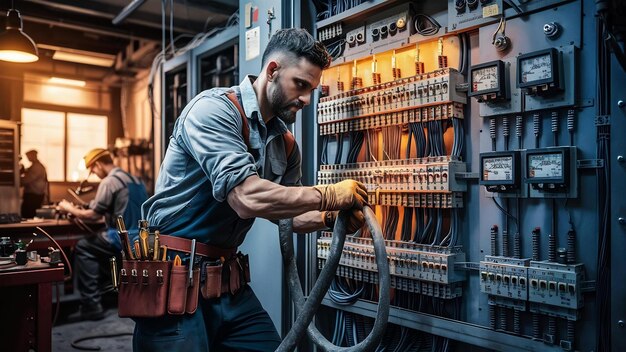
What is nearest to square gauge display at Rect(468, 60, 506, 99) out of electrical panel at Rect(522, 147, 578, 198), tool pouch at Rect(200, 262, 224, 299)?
electrical panel at Rect(522, 147, 578, 198)

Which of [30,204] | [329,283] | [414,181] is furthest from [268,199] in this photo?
[30,204]

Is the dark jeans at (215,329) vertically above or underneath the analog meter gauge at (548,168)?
underneath

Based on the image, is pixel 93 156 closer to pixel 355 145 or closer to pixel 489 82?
pixel 355 145

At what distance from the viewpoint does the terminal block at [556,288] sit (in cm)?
144

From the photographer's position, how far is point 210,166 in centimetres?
142

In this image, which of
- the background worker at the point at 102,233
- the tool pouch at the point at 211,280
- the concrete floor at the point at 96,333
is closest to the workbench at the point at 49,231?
the background worker at the point at 102,233

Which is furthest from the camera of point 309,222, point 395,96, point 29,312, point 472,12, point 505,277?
point 29,312

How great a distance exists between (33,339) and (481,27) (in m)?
2.38

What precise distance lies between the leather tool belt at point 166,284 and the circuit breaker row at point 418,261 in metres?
0.72

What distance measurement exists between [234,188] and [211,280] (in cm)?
38

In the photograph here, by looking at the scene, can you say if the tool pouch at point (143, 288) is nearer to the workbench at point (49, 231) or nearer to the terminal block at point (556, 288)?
the terminal block at point (556, 288)

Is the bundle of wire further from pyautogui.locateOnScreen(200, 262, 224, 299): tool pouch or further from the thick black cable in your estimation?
pyautogui.locateOnScreen(200, 262, 224, 299): tool pouch

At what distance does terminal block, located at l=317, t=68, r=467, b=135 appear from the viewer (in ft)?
5.89

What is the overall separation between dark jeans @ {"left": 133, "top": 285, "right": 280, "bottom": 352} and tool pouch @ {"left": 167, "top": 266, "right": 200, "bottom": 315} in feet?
0.13
